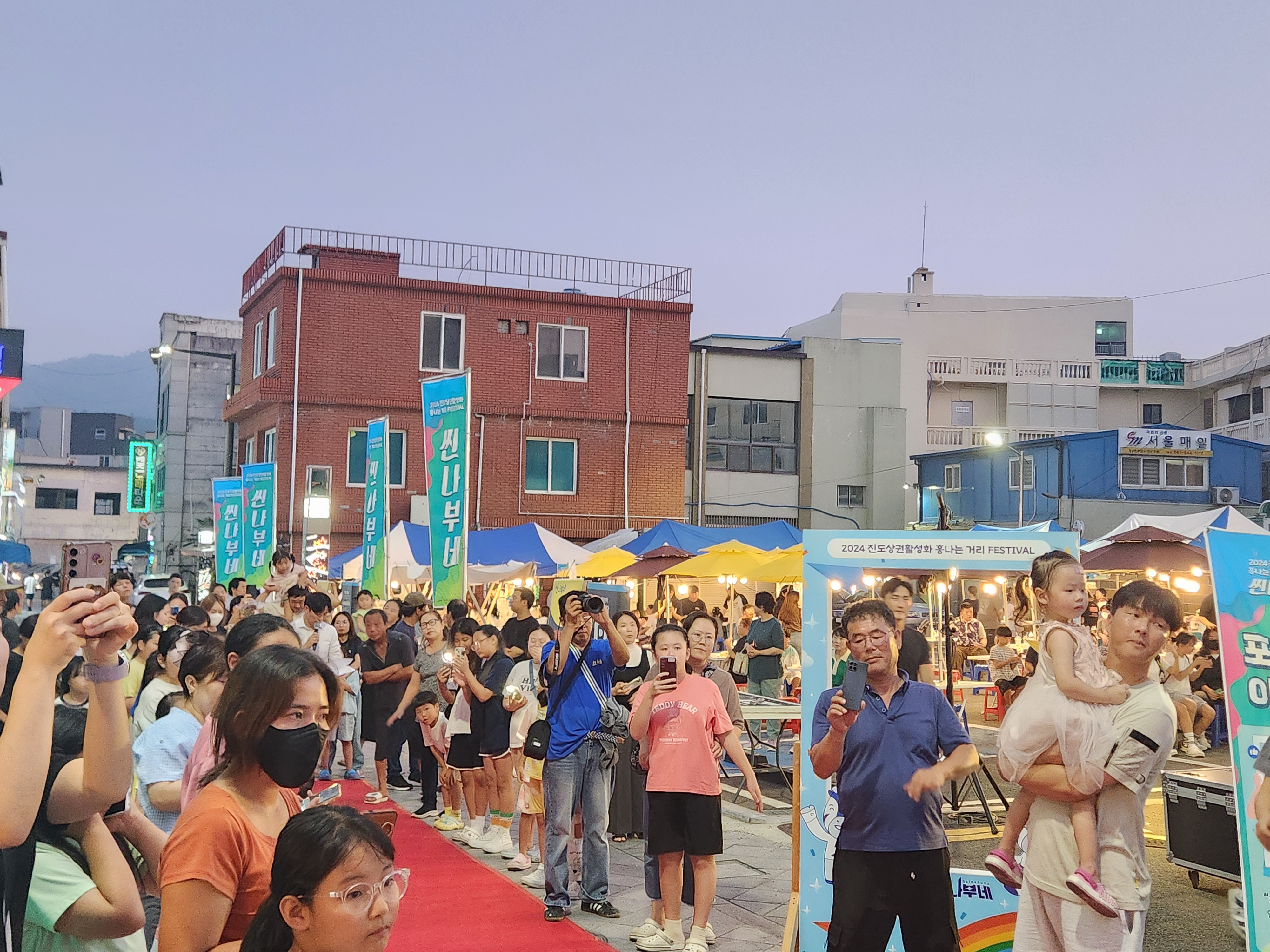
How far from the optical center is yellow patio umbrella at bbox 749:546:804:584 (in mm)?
16656

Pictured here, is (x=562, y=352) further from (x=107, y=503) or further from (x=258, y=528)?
(x=107, y=503)

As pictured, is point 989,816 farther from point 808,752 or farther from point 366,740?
point 366,740

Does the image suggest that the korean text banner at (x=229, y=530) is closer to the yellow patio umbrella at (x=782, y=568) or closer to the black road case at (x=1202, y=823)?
the yellow patio umbrella at (x=782, y=568)

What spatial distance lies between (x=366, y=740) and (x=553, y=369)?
20785mm

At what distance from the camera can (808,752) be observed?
17.1 ft

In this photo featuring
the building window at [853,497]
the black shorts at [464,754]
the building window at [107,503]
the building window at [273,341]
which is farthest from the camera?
the building window at [107,503]

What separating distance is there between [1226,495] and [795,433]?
486 inches

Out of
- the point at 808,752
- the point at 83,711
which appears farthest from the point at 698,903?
the point at 83,711

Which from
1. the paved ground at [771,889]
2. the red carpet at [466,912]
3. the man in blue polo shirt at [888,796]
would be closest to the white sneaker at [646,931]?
the paved ground at [771,889]

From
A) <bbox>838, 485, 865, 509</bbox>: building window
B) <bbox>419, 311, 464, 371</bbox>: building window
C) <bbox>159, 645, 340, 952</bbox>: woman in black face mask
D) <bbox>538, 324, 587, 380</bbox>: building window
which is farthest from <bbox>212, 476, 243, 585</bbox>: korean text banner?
<bbox>159, 645, 340, 952</bbox>: woman in black face mask

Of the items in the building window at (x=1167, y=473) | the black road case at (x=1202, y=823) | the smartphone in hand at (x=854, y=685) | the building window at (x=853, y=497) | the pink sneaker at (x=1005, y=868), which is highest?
the building window at (x=1167, y=473)

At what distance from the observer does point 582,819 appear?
8.05m

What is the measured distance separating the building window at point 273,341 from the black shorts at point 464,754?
2232 cm

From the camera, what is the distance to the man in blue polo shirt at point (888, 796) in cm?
487
